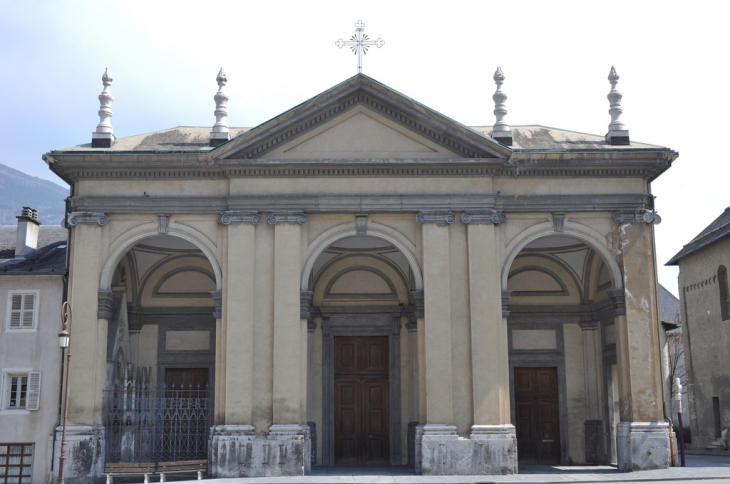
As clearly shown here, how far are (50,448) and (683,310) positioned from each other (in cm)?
2417

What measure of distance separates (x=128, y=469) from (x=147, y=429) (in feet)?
4.09

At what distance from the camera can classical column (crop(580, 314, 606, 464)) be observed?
22344mm

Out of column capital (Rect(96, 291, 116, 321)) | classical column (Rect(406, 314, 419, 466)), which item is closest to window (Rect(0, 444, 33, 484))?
column capital (Rect(96, 291, 116, 321))

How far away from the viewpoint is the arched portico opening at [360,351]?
23.0 metres

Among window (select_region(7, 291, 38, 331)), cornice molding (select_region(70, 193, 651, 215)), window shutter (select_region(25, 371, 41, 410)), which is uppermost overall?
cornice molding (select_region(70, 193, 651, 215))

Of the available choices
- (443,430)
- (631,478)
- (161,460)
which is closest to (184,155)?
(161,460)

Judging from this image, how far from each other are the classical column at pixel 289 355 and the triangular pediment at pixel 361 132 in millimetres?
1927

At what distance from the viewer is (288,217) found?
20203 millimetres

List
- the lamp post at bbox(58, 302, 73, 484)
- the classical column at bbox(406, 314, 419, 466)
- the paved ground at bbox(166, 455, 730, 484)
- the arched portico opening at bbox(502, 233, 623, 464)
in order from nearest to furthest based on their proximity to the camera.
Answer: the lamp post at bbox(58, 302, 73, 484) → the paved ground at bbox(166, 455, 730, 484) → the classical column at bbox(406, 314, 419, 466) → the arched portico opening at bbox(502, 233, 623, 464)

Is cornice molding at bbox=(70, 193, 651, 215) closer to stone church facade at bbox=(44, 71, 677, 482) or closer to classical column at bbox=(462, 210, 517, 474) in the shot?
stone church facade at bbox=(44, 71, 677, 482)

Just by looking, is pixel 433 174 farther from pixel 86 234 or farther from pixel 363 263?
pixel 86 234

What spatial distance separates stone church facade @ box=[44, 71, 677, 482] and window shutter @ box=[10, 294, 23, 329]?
1604mm

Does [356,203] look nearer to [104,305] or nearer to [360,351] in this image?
[360,351]

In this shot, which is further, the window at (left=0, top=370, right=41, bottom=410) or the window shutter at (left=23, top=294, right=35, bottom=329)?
the window shutter at (left=23, top=294, right=35, bottom=329)
